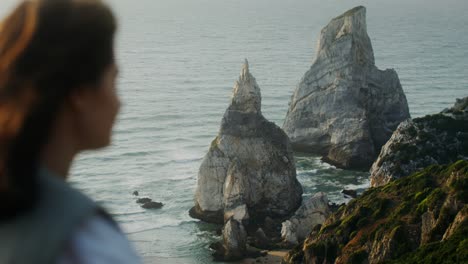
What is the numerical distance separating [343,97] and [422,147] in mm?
22770

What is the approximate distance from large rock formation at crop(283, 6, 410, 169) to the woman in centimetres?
7376

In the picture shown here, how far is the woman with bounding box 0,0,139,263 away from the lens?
2066 millimetres

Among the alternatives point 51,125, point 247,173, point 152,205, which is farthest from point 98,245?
point 152,205

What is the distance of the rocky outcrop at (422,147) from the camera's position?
5494 centimetres

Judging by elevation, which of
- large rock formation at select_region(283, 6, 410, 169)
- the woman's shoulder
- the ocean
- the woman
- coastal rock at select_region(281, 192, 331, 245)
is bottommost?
the ocean

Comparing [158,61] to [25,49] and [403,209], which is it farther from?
[25,49]

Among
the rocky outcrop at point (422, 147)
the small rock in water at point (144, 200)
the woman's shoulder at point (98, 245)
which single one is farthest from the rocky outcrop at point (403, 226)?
the woman's shoulder at point (98, 245)

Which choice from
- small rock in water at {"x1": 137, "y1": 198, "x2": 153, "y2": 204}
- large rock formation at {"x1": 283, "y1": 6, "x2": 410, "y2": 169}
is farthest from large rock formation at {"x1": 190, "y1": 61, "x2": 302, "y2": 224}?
large rock formation at {"x1": 283, "y1": 6, "x2": 410, "y2": 169}

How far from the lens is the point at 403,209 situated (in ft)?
133

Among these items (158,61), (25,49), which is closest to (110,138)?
(25,49)

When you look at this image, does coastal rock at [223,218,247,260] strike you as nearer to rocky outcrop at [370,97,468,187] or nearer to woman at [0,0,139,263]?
rocky outcrop at [370,97,468,187]

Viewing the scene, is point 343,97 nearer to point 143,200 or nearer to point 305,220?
point 143,200

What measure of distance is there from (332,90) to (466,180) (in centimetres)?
4265

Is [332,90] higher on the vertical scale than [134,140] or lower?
higher
